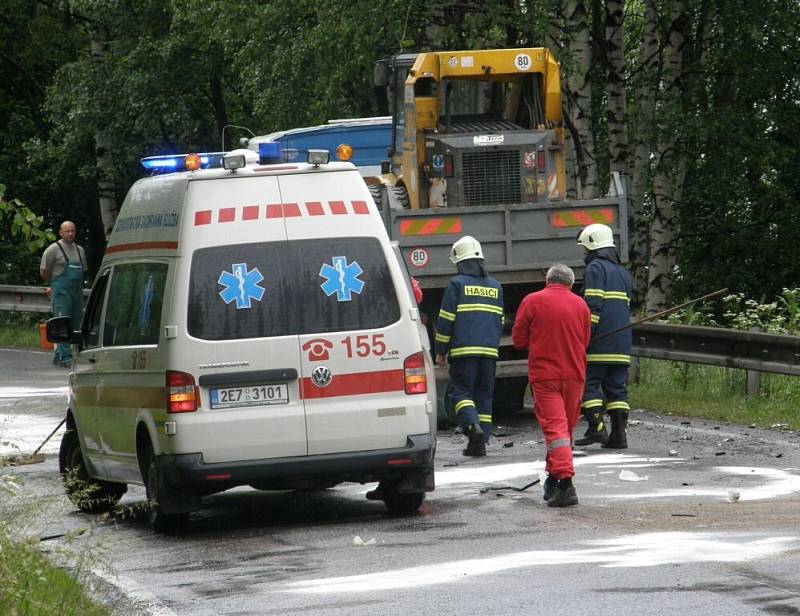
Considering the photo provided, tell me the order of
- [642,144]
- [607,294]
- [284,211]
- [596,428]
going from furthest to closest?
[642,144]
[607,294]
[596,428]
[284,211]

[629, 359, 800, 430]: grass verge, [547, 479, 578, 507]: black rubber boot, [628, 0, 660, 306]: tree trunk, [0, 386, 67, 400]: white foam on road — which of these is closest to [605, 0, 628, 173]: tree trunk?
[628, 0, 660, 306]: tree trunk

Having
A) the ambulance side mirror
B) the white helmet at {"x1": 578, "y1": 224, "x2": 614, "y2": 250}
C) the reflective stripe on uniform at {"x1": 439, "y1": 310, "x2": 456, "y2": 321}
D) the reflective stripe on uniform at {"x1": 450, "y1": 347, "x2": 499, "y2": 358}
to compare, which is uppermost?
the white helmet at {"x1": 578, "y1": 224, "x2": 614, "y2": 250}

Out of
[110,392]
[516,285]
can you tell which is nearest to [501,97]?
[516,285]

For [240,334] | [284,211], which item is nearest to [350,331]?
[240,334]

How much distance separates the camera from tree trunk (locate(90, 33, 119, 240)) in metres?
36.2

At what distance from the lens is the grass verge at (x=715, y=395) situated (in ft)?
49.8

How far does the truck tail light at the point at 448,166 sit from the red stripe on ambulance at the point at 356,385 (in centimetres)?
777

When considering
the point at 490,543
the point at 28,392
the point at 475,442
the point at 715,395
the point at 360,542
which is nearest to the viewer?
the point at 490,543

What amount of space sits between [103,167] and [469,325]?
23574 millimetres

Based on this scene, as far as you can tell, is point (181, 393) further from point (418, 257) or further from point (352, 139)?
point (352, 139)

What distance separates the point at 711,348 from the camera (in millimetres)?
16328

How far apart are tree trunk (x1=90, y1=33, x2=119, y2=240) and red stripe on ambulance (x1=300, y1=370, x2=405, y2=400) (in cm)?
2667

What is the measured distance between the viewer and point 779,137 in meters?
30.2

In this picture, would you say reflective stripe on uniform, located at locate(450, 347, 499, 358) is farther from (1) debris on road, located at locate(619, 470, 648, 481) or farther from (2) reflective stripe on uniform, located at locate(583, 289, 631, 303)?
(1) debris on road, located at locate(619, 470, 648, 481)
